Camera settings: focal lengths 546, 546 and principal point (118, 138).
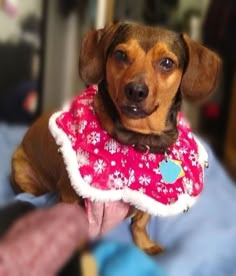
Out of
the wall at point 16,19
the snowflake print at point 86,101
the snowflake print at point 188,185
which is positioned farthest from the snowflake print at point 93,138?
the wall at point 16,19

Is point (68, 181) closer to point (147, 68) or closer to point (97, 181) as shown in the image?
point (97, 181)

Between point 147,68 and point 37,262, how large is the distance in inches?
25.6

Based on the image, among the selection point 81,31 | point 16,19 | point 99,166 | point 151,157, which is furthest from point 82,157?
point 81,31

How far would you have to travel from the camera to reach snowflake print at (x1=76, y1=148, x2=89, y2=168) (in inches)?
45.9

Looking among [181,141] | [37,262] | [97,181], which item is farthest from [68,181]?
[37,262]

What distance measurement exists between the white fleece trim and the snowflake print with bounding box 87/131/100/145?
0.05 meters

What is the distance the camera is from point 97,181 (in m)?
1.15

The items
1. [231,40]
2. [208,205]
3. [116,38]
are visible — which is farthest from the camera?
[231,40]

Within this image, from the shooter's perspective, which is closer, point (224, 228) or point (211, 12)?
point (224, 228)

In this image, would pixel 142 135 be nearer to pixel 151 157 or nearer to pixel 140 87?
pixel 151 157

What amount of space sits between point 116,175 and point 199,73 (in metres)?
0.28

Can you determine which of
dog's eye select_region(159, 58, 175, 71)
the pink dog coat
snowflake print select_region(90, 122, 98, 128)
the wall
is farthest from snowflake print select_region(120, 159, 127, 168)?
the wall

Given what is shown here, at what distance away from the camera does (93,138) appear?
3.85 ft

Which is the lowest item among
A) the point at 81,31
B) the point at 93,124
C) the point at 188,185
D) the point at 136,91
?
the point at 81,31
